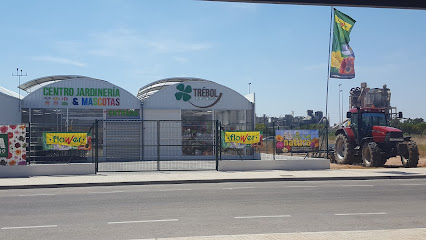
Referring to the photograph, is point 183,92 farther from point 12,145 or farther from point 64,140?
point 12,145

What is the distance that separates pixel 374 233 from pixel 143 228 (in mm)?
4118

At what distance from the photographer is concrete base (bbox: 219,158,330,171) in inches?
870

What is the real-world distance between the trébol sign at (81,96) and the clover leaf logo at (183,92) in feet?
12.0

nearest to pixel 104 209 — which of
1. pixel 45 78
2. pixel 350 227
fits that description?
pixel 350 227

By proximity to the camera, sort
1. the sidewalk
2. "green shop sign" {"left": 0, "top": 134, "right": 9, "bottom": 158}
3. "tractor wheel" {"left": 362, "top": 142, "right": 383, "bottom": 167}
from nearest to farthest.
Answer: the sidewalk
"green shop sign" {"left": 0, "top": 134, "right": 9, "bottom": 158}
"tractor wheel" {"left": 362, "top": 142, "right": 383, "bottom": 167}

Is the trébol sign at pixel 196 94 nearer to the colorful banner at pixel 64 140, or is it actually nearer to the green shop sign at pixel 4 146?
the colorful banner at pixel 64 140

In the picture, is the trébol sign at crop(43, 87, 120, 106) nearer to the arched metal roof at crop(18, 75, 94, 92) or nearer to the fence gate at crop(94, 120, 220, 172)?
the fence gate at crop(94, 120, 220, 172)

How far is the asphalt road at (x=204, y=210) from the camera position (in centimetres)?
912

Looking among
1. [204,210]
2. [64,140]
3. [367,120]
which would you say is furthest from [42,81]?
[204,210]

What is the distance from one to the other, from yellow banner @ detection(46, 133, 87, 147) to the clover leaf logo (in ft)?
33.9

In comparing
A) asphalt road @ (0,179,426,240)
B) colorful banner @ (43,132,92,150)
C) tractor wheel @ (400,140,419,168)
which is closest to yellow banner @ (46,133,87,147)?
colorful banner @ (43,132,92,150)

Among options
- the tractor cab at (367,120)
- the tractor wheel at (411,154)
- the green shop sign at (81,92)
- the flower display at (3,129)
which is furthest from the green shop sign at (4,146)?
the tractor wheel at (411,154)

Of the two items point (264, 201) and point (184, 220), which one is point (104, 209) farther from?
point (264, 201)

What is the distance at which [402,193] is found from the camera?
1427 centimetres
